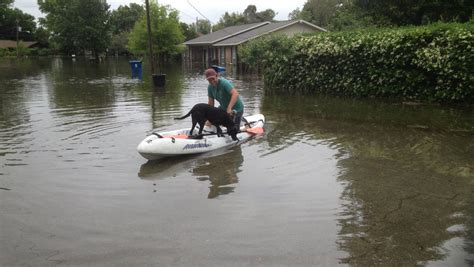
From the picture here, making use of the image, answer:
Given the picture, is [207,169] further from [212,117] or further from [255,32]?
[255,32]

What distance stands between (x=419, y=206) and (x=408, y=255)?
157cm

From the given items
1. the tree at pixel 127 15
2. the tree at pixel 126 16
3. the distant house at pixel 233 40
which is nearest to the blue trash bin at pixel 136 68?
the distant house at pixel 233 40

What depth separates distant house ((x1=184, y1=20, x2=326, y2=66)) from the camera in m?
43.3

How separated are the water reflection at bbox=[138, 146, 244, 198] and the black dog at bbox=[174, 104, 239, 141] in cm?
55

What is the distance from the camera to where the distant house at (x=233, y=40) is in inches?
1705

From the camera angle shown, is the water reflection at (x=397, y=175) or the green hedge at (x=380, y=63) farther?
the green hedge at (x=380, y=63)

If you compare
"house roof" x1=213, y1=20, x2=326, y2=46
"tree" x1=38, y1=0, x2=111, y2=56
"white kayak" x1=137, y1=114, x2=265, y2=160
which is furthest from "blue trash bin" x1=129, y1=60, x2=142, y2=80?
"tree" x1=38, y1=0, x2=111, y2=56

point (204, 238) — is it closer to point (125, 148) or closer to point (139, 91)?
point (125, 148)

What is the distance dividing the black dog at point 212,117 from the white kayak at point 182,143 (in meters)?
0.18

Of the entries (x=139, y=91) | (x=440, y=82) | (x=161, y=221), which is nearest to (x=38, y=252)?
(x=161, y=221)

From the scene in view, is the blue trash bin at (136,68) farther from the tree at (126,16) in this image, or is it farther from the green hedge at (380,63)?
the tree at (126,16)

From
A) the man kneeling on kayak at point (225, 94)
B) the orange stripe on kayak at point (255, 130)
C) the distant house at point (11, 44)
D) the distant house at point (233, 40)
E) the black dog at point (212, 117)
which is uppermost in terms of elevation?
the distant house at point (11, 44)

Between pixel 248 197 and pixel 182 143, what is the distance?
247cm

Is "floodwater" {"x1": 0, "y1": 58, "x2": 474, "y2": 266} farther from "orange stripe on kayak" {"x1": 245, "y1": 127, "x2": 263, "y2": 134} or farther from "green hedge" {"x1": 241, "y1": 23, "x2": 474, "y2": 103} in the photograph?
"green hedge" {"x1": 241, "y1": 23, "x2": 474, "y2": 103}
